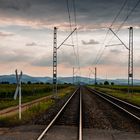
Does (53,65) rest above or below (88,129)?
above

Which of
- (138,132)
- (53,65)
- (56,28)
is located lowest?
(138,132)

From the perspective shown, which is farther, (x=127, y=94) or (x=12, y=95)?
(x=127, y=94)

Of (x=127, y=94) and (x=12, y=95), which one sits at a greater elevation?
(x=127, y=94)

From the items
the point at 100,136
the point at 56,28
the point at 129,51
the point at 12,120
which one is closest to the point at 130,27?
the point at 129,51

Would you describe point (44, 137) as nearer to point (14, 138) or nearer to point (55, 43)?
point (14, 138)

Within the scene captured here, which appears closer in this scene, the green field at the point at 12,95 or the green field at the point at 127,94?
the green field at the point at 12,95

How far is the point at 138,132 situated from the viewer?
20094 millimetres

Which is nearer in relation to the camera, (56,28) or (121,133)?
(121,133)

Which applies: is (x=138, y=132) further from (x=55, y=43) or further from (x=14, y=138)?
(x=55, y=43)

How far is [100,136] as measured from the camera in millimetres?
18094

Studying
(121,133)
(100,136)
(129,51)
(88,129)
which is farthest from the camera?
(129,51)

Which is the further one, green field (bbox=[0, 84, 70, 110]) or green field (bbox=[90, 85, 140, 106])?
green field (bbox=[90, 85, 140, 106])

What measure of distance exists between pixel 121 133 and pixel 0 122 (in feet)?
23.4

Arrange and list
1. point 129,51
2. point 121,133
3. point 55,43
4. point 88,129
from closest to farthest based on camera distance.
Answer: point 121,133, point 88,129, point 55,43, point 129,51
